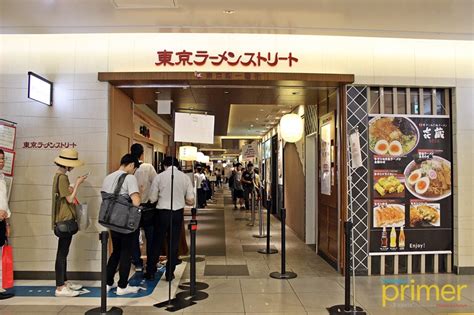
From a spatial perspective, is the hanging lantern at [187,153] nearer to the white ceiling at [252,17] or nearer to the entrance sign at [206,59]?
the entrance sign at [206,59]

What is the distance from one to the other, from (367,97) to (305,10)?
1.67 meters

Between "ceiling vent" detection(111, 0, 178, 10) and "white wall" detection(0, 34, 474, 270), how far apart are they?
3.24 feet

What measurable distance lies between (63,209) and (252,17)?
3003mm

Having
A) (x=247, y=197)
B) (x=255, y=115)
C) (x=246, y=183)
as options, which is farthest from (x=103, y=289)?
(x=247, y=197)

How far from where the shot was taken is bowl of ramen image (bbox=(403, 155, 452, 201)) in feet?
17.7

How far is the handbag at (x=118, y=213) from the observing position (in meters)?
4.19

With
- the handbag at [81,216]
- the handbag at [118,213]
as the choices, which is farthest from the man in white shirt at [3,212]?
the handbag at [118,213]

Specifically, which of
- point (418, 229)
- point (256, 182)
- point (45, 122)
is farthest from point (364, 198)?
point (256, 182)

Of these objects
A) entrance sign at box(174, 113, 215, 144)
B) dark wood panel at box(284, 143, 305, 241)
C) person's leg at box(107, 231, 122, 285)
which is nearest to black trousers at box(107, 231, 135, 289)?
person's leg at box(107, 231, 122, 285)

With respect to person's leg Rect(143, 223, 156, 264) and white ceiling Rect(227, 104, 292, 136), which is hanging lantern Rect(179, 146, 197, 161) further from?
person's leg Rect(143, 223, 156, 264)

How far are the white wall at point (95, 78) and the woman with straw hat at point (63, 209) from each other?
0.60m

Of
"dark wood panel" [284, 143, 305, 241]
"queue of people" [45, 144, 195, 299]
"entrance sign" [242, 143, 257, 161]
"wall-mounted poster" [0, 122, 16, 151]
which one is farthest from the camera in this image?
"entrance sign" [242, 143, 257, 161]

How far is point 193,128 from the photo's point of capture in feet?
14.5

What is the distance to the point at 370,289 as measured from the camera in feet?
15.6
